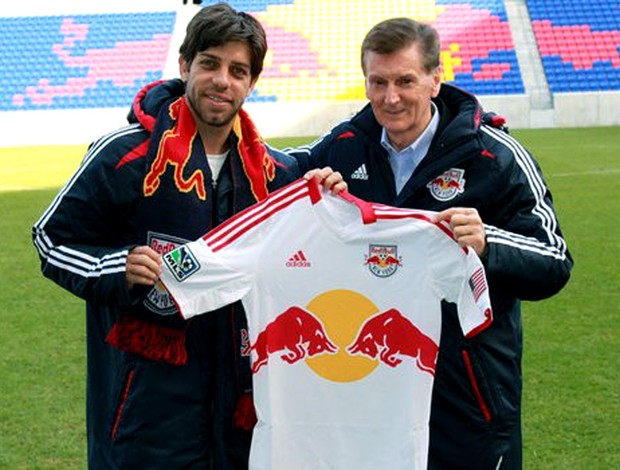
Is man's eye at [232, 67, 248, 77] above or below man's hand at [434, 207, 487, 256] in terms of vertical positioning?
above

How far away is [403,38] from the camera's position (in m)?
3.06

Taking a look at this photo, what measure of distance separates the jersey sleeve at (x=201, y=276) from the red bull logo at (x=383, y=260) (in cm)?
37

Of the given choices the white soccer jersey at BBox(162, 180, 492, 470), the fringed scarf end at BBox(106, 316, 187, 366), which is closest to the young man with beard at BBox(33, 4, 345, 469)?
the fringed scarf end at BBox(106, 316, 187, 366)

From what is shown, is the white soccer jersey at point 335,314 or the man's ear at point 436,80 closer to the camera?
the white soccer jersey at point 335,314

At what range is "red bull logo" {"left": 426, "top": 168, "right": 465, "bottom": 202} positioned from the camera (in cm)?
313

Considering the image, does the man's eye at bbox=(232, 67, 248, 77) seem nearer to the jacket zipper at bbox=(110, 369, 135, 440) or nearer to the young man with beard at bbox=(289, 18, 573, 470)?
the young man with beard at bbox=(289, 18, 573, 470)

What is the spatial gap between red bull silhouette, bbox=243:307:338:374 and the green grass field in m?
2.03

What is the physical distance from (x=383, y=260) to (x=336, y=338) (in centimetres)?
27

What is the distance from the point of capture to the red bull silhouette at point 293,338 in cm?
306

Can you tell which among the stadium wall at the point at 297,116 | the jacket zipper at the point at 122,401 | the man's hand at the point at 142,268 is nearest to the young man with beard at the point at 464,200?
the man's hand at the point at 142,268

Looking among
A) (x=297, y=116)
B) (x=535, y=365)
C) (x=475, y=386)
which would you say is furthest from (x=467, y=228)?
(x=297, y=116)

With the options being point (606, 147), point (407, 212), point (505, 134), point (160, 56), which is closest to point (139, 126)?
point (407, 212)

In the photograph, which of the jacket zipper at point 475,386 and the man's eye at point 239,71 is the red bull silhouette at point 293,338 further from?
the man's eye at point 239,71

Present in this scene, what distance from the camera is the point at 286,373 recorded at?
10.1 ft
